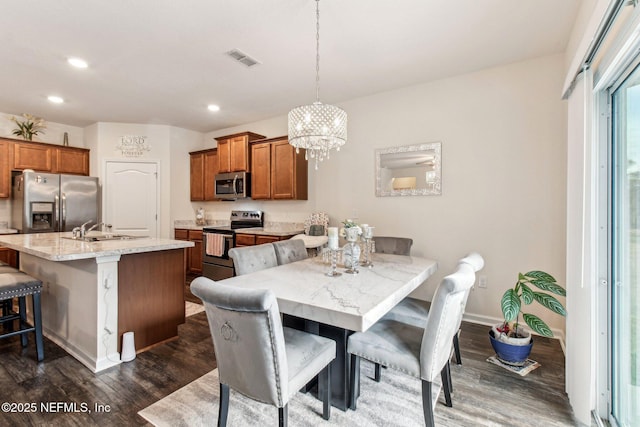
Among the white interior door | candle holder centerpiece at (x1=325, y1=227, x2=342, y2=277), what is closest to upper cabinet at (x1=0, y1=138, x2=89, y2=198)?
the white interior door

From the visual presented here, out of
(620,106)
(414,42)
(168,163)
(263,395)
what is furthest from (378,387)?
(168,163)

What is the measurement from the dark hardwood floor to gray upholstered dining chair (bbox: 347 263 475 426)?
336mm

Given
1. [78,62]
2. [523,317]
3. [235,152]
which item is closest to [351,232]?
[523,317]

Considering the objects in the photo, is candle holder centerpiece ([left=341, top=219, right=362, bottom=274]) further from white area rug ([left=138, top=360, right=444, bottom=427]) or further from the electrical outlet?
the electrical outlet

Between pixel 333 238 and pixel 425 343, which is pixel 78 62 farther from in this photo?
pixel 425 343

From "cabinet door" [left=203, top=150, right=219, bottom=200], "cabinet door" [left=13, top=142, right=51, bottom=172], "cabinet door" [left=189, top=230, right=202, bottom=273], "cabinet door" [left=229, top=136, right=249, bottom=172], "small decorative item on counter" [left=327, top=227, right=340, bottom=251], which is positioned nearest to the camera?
"small decorative item on counter" [left=327, top=227, right=340, bottom=251]

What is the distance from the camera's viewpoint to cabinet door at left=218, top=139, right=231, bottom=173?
5.04 m

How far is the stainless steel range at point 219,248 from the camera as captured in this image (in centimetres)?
448

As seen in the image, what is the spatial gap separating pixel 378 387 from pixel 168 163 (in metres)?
4.96

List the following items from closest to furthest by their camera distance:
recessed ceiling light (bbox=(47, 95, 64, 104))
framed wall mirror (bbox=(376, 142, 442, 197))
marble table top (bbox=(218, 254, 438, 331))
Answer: marble table top (bbox=(218, 254, 438, 331))
framed wall mirror (bbox=(376, 142, 442, 197))
recessed ceiling light (bbox=(47, 95, 64, 104))

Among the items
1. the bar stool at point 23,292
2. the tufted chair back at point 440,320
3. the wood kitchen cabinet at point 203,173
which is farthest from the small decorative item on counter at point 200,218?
the tufted chair back at point 440,320

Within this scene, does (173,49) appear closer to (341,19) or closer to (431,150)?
(341,19)

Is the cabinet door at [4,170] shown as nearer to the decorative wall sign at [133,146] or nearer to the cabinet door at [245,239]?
the decorative wall sign at [133,146]

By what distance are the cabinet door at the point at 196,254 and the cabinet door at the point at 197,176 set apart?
74 centimetres
